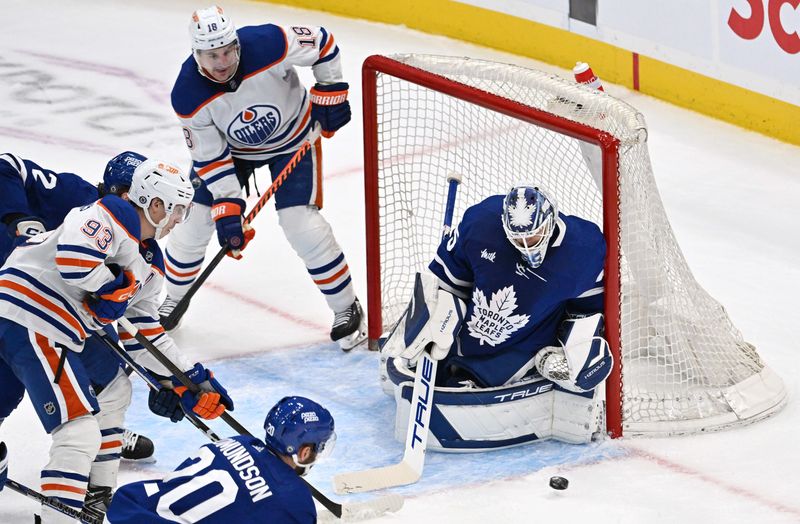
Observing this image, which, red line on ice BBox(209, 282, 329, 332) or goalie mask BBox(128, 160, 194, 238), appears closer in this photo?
goalie mask BBox(128, 160, 194, 238)

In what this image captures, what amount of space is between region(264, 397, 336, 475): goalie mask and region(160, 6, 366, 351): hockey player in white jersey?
1.75 m

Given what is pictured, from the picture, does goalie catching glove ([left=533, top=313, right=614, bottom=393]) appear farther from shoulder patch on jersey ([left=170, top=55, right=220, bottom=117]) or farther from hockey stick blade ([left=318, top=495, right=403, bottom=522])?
shoulder patch on jersey ([left=170, top=55, right=220, bottom=117])

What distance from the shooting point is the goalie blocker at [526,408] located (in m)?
3.98

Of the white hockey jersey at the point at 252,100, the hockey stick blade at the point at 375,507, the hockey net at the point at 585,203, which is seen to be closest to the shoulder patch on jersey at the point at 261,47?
the white hockey jersey at the point at 252,100

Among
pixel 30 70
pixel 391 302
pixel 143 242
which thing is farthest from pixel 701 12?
pixel 30 70

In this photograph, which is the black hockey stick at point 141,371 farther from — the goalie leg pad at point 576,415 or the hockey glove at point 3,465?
the goalie leg pad at point 576,415

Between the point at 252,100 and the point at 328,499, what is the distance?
4.87ft

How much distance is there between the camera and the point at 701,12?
5902 millimetres

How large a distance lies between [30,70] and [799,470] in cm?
484

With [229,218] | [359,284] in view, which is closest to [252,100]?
[229,218]

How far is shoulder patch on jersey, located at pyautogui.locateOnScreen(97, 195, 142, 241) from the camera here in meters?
3.54

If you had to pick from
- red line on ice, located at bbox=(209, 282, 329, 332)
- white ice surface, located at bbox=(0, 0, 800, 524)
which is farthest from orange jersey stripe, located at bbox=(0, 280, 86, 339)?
red line on ice, located at bbox=(209, 282, 329, 332)

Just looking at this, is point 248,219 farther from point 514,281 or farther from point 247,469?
point 247,469

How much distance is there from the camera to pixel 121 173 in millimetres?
3814
